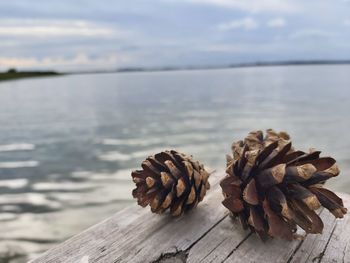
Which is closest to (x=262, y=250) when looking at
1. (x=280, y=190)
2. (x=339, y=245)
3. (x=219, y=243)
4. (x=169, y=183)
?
(x=219, y=243)

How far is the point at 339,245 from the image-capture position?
209 cm

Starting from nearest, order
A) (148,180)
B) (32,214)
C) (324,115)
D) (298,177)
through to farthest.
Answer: (298,177), (148,180), (32,214), (324,115)

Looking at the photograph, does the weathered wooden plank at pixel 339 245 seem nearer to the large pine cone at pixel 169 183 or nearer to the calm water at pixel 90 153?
the large pine cone at pixel 169 183

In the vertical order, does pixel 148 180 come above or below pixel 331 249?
above

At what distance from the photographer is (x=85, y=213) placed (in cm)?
581

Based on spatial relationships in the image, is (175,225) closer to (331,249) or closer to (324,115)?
(331,249)

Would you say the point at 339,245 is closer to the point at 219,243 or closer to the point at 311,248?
the point at 311,248

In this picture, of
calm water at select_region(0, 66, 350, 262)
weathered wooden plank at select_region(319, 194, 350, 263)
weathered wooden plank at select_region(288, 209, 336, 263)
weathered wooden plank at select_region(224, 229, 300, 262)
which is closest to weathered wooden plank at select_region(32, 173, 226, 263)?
weathered wooden plank at select_region(224, 229, 300, 262)

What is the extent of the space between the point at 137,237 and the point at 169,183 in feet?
1.16

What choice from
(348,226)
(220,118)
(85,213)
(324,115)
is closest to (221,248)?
(348,226)

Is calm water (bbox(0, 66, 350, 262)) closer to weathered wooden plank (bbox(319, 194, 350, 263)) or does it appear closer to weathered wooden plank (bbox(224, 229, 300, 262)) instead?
weathered wooden plank (bbox(224, 229, 300, 262))

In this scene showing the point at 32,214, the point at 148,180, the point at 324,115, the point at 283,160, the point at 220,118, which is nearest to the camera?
the point at 283,160

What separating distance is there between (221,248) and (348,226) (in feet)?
2.85

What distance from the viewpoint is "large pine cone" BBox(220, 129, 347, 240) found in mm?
1861
